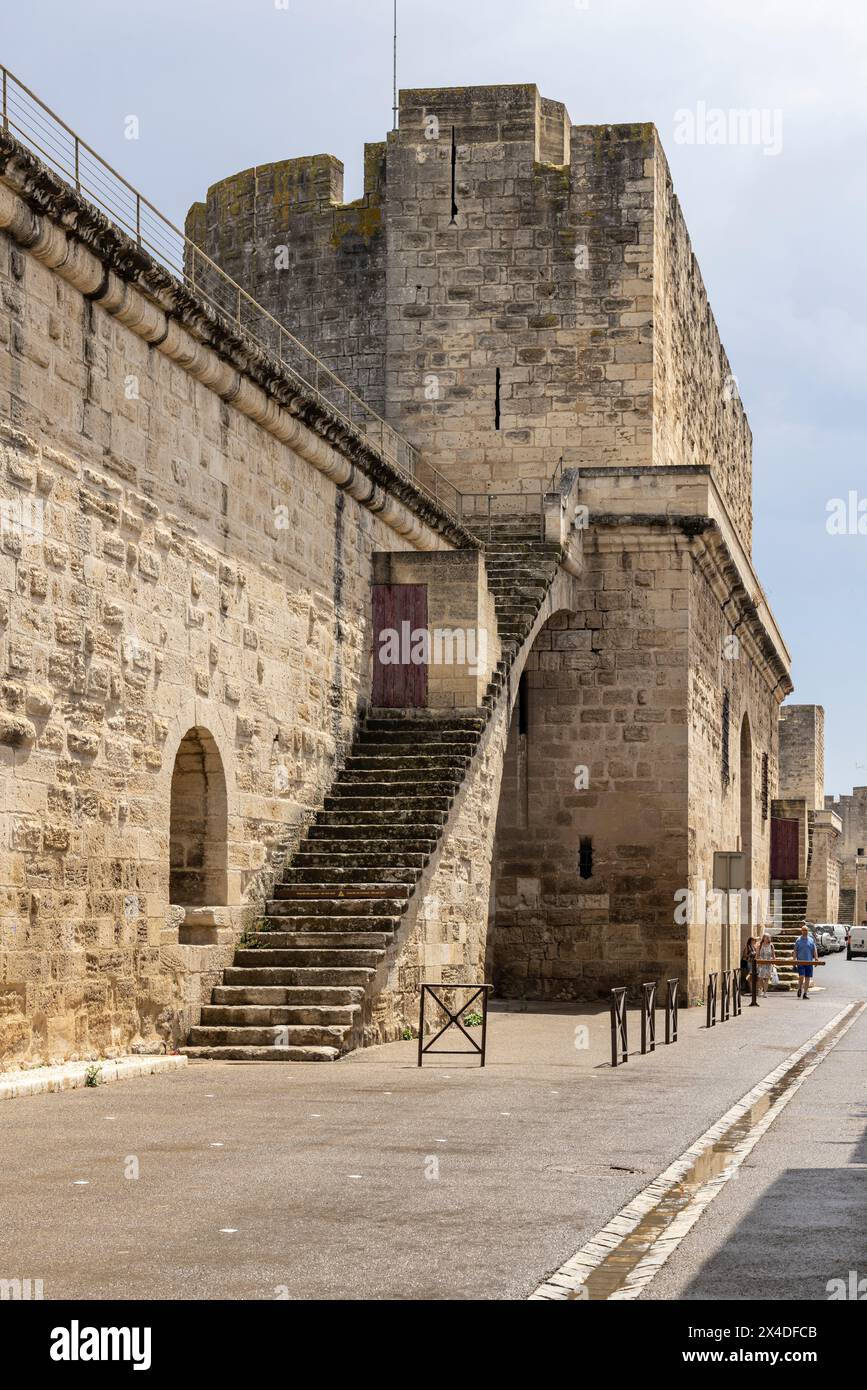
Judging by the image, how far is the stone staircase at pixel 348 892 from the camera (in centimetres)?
1369

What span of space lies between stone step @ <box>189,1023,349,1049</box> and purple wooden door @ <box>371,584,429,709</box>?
6.17 metres

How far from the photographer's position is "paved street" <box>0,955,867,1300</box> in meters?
5.88

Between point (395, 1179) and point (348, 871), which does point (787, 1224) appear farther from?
point (348, 871)

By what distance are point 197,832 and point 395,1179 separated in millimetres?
7443

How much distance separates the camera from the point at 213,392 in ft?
49.6

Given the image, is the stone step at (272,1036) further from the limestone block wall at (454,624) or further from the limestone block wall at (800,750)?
the limestone block wall at (800,750)

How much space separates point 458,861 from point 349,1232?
10.6 m

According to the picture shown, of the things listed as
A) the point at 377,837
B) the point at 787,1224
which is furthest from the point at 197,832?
the point at 787,1224

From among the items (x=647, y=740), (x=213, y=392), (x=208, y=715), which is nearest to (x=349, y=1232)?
(x=208, y=715)

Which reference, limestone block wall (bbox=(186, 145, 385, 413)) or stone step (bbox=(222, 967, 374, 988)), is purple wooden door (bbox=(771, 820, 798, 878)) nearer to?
limestone block wall (bbox=(186, 145, 385, 413))

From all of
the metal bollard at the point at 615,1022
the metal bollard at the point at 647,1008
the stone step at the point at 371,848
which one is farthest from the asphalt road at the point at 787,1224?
the stone step at the point at 371,848

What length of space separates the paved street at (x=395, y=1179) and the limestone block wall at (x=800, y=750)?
2032 inches

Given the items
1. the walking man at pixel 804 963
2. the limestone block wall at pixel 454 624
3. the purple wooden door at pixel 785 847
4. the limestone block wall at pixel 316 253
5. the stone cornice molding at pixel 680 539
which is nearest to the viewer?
the limestone block wall at pixel 454 624

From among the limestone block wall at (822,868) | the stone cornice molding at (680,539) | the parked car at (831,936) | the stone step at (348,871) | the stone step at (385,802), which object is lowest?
the parked car at (831,936)
